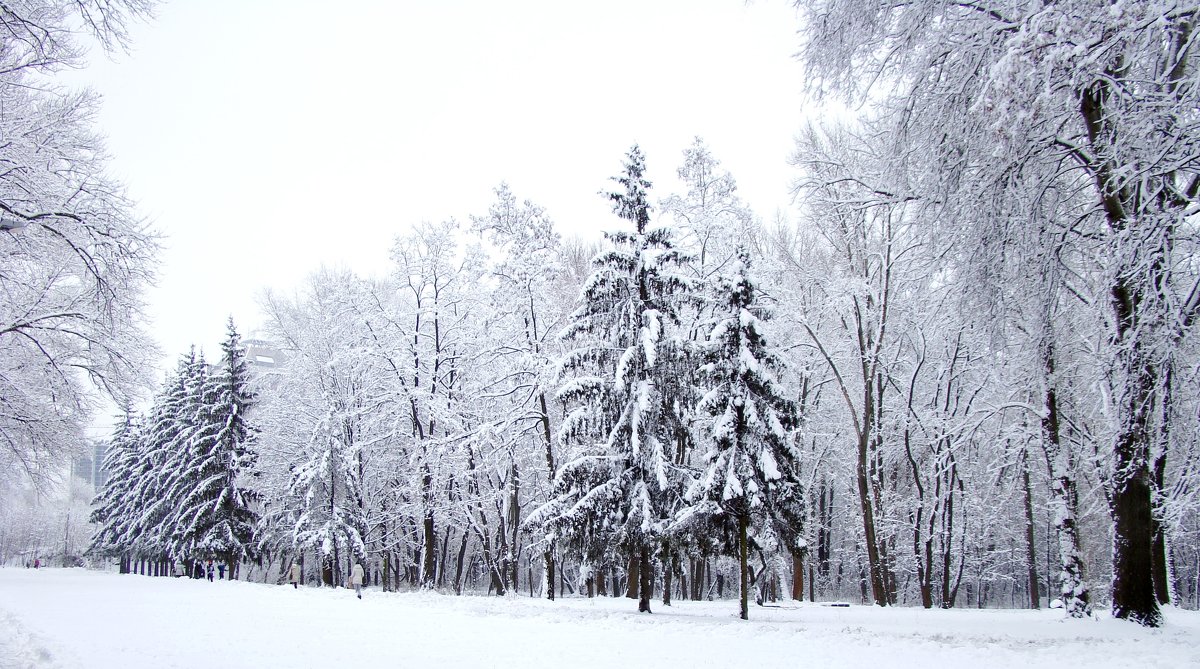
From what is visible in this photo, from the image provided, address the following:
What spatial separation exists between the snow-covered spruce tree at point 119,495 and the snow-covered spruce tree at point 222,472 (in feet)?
38.1

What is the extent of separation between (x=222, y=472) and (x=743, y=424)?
32042 mm

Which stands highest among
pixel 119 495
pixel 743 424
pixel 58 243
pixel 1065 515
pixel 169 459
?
pixel 58 243

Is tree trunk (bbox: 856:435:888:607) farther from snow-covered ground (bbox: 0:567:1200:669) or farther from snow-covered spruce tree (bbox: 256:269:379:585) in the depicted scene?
snow-covered spruce tree (bbox: 256:269:379:585)

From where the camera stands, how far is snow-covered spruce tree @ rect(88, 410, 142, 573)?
49.0 meters

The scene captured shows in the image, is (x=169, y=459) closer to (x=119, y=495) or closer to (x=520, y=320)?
(x=119, y=495)

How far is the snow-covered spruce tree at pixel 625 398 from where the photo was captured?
18.7m

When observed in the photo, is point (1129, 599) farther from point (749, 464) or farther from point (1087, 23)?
point (1087, 23)

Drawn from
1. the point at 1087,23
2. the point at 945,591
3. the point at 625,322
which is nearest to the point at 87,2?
the point at 1087,23

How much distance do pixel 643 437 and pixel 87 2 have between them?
14.2 m

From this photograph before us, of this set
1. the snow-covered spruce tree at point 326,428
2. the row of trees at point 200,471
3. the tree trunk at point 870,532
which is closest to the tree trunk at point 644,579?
the tree trunk at point 870,532

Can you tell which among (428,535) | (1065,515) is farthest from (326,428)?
(1065,515)

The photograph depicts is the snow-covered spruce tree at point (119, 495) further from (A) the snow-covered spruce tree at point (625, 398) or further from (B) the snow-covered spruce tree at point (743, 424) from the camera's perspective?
(B) the snow-covered spruce tree at point (743, 424)

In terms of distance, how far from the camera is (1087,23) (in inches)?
308

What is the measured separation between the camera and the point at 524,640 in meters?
12.1
